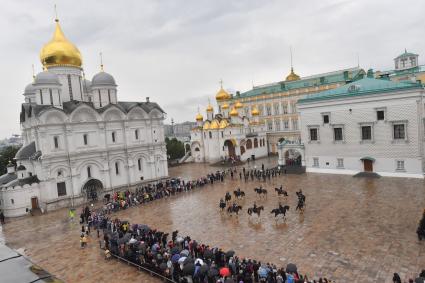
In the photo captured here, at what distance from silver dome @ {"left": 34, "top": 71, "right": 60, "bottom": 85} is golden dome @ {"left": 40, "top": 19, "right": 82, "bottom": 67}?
219 cm

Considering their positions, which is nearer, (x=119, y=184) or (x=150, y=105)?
(x=119, y=184)

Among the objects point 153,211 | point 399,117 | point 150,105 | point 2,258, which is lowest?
point 153,211

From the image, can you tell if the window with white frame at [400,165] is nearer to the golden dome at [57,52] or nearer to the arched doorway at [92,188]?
the arched doorway at [92,188]

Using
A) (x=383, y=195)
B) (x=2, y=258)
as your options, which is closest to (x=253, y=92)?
(x=383, y=195)

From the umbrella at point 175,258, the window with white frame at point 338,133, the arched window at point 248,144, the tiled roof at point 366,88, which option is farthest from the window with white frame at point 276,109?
the umbrella at point 175,258

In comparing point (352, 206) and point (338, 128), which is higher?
point (338, 128)

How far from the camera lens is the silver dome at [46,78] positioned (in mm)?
27953

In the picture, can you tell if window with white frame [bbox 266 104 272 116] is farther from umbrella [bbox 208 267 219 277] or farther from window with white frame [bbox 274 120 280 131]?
umbrella [bbox 208 267 219 277]

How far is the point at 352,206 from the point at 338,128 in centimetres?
1238

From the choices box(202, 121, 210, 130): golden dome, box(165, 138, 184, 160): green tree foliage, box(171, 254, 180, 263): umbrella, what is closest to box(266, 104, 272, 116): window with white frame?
box(202, 121, 210, 130): golden dome

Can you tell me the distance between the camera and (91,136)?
95.1 feet

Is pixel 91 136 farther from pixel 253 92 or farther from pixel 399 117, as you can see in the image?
pixel 253 92

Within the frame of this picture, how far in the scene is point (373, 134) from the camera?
91.1ft

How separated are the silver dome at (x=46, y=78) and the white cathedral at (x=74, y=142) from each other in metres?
0.08
